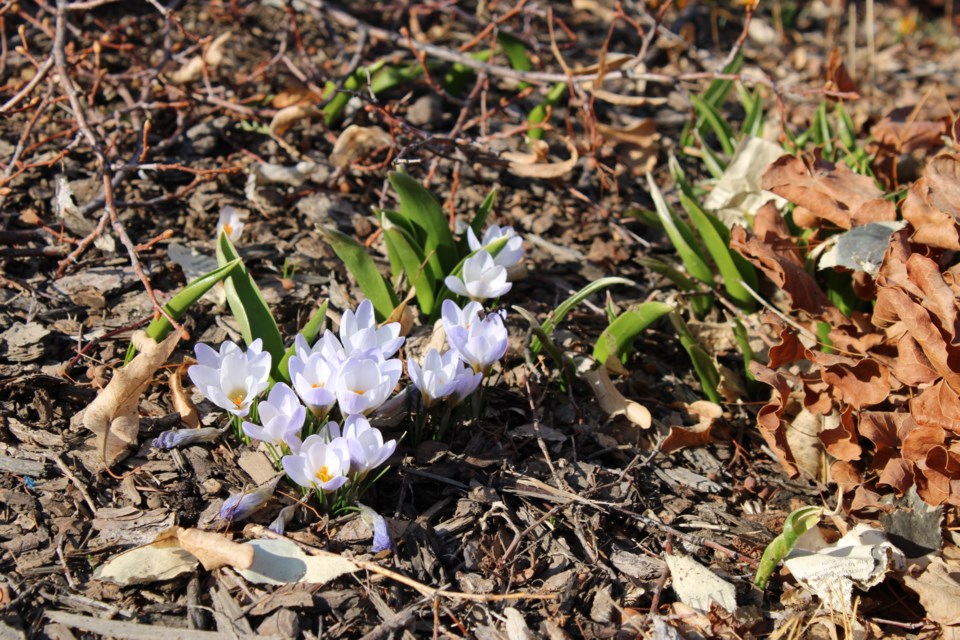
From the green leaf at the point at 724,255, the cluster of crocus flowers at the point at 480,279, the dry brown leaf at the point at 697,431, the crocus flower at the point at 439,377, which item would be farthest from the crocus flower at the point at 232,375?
the green leaf at the point at 724,255

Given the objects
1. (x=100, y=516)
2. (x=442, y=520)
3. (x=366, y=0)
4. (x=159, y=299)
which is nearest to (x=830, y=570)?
(x=442, y=520)

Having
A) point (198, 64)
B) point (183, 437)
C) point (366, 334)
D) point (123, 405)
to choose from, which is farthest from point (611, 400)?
point (198, 64)

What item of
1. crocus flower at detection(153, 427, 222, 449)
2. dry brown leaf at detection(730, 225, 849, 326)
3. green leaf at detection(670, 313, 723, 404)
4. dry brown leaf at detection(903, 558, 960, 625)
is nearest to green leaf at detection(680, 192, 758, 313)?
dry brown leaf at detection(730, 225, 849, 326)

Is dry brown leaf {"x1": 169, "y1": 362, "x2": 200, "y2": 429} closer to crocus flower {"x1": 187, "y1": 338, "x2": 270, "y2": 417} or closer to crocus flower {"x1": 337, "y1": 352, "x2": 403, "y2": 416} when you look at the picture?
crocus flower {"x1": 187, "y1": 338, "x2": 270, "y2": 417}

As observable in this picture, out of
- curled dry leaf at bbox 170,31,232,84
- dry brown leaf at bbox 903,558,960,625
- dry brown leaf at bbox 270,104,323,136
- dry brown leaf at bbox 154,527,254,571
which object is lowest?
dry brown leaf at bbox 903,558,960,625

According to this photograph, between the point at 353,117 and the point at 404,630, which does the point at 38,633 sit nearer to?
the point at 404,630

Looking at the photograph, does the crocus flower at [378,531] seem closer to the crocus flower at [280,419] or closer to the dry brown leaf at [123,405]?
the crocus flower at [280,419]
